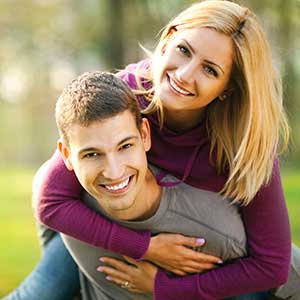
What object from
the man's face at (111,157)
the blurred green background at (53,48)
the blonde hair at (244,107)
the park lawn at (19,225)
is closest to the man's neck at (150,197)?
the man's face at (111,157)

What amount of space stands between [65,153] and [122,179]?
232 millimetres

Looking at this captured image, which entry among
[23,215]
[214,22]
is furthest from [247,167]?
[23,215]

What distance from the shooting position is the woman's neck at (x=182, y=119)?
8.96ft

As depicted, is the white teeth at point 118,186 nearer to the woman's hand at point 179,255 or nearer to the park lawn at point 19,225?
the woman's hand at point 179,255

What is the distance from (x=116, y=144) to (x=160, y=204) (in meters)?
0.33

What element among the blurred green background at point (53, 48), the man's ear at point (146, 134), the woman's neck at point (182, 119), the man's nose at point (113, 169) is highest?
the blurred green background at point (53, 48)

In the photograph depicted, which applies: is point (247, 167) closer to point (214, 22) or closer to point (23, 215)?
point (214, 22)

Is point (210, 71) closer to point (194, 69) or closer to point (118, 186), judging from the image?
point (194, 69)

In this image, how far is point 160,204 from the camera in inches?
106

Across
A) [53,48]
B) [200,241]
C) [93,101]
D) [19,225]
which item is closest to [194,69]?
[93,101]

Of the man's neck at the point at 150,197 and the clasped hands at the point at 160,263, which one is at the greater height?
the man's neck at the point at 150,197

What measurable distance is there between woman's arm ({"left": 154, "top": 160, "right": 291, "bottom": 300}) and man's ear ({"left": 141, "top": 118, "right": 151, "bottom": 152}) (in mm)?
397

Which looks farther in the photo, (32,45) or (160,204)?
(32,45)

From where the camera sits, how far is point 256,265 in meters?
2.70
